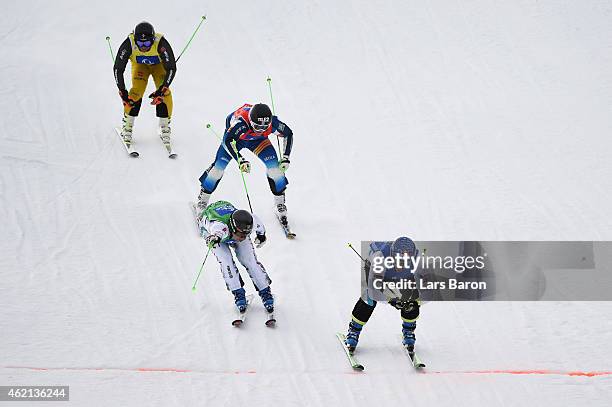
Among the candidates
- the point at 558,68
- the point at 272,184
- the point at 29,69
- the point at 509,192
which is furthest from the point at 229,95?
the point at 558,68

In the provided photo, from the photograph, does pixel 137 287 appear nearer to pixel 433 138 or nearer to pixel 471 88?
pixel 433 138

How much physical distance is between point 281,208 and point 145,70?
3126 mm

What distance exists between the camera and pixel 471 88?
15680 millimetres

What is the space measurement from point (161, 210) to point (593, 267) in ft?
20.3

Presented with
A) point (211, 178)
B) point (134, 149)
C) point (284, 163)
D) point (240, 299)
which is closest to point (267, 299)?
point (240, 299)

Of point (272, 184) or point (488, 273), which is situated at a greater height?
point (272, 184)

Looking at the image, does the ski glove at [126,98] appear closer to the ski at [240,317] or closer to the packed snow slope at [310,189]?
the packed snow slope at [310,189]

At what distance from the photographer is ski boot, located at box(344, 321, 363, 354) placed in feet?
28.9

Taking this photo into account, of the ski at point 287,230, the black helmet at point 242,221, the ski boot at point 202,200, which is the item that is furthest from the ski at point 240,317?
the ski boot at point 202,200

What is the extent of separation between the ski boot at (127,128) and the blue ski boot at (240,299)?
451 cm

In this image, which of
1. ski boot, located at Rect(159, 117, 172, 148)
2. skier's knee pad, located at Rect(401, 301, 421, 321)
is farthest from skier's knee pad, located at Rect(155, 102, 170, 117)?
skier's knee pad, located at Rect(401, 301, 421, 321)

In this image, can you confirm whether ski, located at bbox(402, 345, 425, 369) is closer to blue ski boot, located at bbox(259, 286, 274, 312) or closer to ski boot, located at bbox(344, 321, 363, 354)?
ski boot, located at bbox(344, 321, 363, 354)

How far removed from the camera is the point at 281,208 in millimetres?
11219

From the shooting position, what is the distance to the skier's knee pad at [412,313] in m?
8.62
